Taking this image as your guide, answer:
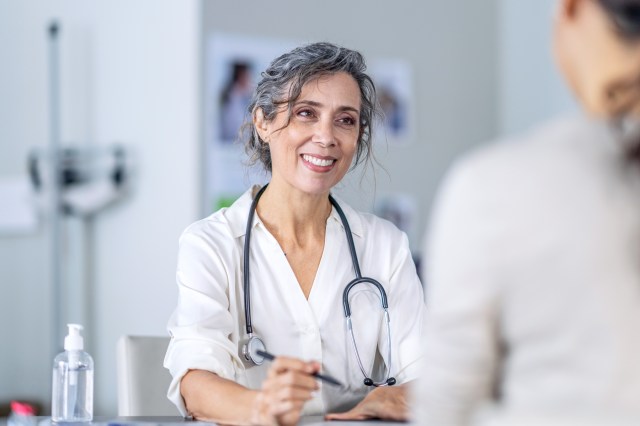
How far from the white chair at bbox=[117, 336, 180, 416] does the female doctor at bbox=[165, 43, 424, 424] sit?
0.43 feet

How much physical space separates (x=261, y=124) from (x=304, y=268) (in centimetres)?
33

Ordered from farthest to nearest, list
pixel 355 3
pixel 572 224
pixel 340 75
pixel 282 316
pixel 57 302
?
pixel 355 3 → pixel 57 302 → pixel 340 75 → pixel 282 316 → pixel 572 224

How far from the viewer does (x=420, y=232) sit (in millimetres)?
4332

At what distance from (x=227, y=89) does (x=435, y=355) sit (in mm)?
3067

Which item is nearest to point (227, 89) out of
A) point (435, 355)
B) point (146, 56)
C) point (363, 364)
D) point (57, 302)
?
point (146, 56)

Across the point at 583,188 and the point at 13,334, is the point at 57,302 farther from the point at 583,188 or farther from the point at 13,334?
the point at 583,188

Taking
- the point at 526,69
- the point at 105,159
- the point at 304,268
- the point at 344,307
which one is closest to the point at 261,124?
the point at 304,268

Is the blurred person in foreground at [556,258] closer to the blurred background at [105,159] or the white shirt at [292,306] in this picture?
the white shirt at [292,306]

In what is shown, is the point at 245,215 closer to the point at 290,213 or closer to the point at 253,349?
the point at 290,213

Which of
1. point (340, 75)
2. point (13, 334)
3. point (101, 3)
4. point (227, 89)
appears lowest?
point (13, 334)

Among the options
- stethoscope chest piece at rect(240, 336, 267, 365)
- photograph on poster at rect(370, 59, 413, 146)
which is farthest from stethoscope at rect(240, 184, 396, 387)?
photograph on poster at rect(370, 59, 413, 146)

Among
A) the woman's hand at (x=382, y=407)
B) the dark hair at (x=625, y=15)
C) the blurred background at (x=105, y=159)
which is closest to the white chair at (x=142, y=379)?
the woman's hand at (x=382, y=407)

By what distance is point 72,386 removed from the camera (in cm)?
163

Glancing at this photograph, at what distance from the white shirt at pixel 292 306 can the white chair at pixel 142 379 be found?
136 millimetres
